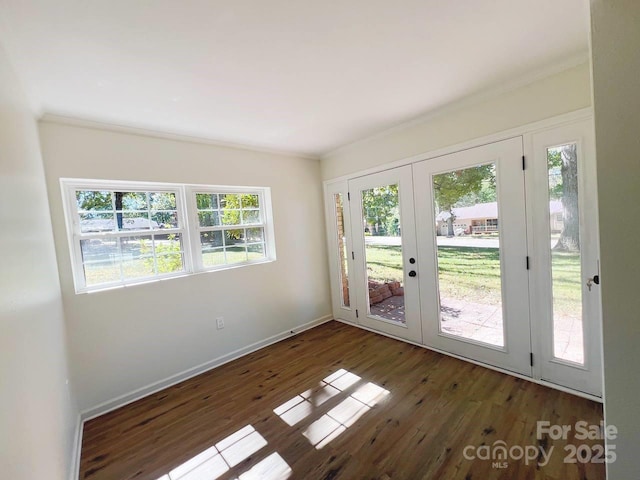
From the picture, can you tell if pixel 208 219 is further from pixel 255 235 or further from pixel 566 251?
pixel 566 251

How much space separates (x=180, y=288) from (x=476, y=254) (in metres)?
2.84

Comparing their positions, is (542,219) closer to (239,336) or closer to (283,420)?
(283,420)

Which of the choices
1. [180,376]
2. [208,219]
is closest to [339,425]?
[180,376]

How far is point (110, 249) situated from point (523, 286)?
139 inches

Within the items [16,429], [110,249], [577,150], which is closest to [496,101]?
[577,150]

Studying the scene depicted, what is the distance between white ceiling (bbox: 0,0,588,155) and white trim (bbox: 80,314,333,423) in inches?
92.1

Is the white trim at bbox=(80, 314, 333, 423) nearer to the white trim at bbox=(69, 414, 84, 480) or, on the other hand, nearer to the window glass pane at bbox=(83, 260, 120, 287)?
the white trim at bbox=(69, 414, 84, 480)

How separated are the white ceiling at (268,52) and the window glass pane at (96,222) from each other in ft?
2.61

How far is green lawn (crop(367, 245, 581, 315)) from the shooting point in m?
1.98

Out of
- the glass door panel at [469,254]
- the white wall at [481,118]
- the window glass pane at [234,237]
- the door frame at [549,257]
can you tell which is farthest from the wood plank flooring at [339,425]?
the white wall at [481,118]

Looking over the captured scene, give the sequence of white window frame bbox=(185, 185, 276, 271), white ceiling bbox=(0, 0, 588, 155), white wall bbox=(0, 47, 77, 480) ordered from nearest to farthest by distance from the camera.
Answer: white wall bbox=(0, 47, 77, 480) → white ceiling bbox=(0, 0, 588, 155) → white window frame bbox=(185, 185, 276, 271)

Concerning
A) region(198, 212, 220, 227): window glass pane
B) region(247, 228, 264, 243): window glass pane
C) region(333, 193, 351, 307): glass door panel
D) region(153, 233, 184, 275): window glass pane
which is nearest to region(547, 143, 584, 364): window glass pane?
region(333, 193, 351, 307): glass door panel

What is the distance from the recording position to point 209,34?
4.48 feet

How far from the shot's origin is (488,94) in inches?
87.0
